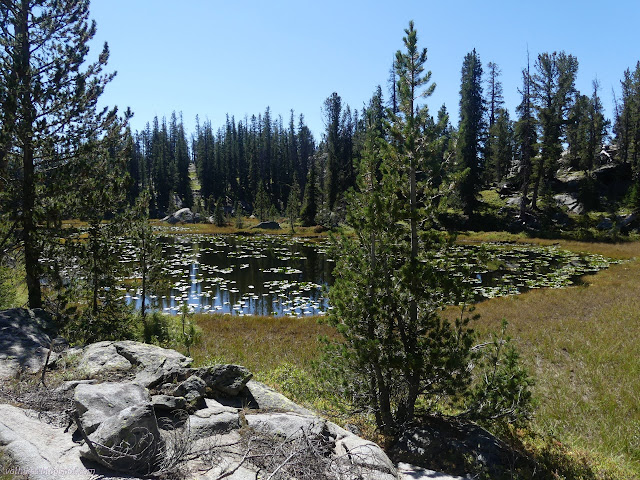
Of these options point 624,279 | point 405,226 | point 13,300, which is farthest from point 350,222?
point 624,279

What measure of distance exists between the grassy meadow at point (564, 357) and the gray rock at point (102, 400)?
3075 mm

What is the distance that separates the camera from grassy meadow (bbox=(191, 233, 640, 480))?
6.71 meters

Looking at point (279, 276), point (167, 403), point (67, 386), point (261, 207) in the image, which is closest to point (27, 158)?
point (67, 386)

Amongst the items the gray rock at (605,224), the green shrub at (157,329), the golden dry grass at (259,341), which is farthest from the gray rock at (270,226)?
the green shrub at (157,329)

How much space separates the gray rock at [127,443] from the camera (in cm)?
340

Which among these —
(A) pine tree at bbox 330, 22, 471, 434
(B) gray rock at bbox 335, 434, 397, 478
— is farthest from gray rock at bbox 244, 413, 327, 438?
(A) pine tree at bbox 330, 22, 471, 434

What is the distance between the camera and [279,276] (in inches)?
1070

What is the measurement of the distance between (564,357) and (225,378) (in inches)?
398

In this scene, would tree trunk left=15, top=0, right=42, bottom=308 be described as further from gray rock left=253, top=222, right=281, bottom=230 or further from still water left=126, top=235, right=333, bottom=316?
gray rock left=253, top=222, right=281, bottom=230

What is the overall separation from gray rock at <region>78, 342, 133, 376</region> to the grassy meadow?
3.13 meters

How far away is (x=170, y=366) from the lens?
5.96 meters

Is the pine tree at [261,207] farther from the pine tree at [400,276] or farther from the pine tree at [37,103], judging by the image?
the pine tree at [400,276]

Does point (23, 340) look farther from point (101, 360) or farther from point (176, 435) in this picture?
point (176, 435)

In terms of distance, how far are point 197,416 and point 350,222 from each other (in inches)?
141
